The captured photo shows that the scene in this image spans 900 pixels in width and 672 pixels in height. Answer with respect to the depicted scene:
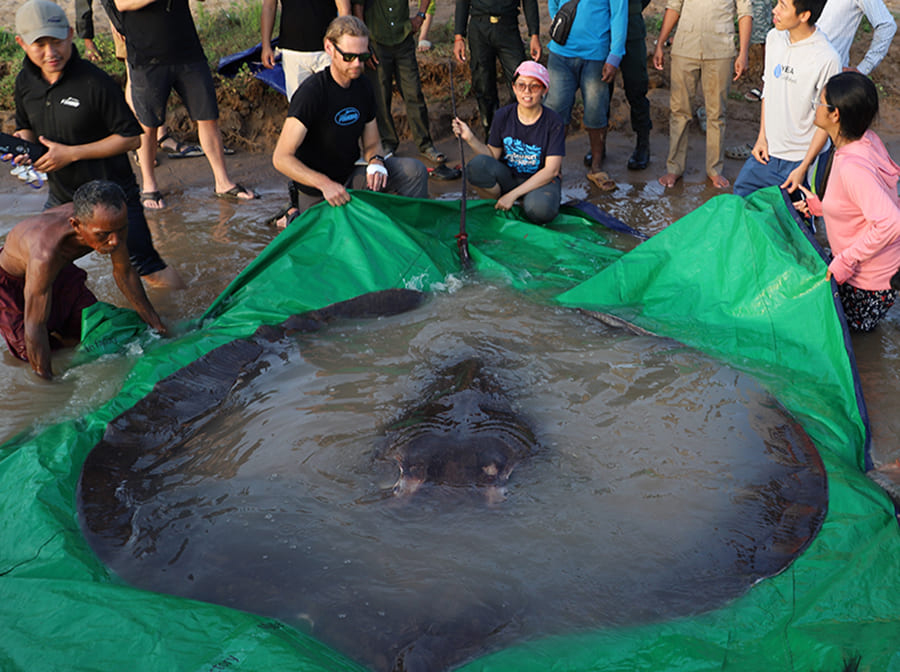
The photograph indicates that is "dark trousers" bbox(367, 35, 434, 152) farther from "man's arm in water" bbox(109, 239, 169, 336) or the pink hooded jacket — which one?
the pink hooded jacket

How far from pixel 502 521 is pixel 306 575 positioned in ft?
2.13

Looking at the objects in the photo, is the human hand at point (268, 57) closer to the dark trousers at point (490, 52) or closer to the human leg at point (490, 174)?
the dark trousers at point (490, 52)

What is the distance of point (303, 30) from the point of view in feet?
19.0

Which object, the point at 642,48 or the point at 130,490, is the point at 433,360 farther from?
the point at 642,48

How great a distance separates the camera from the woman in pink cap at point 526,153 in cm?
510

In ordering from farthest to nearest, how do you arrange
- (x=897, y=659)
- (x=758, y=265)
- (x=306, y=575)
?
1. (x=758, y=265)
2. (x=306, y=575)
3. (x=897, y=659)

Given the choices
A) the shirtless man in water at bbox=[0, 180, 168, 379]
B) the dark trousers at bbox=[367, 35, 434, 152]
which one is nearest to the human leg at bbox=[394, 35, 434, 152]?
the dark trousers at bbox=[367, 35, 434, 152]

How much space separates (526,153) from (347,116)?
1.34 metres

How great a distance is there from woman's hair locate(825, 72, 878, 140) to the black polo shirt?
3694 millimetres

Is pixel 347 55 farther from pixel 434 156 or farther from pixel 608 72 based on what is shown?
pixel 608 72

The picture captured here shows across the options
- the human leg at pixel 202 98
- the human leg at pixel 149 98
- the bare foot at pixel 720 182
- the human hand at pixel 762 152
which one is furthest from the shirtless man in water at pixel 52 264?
the bare foot at pixel 720 182

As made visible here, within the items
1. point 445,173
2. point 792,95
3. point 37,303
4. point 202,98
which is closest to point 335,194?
point 37,303

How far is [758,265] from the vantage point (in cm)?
384

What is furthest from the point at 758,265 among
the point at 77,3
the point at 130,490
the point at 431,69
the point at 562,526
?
the point at 77,3
